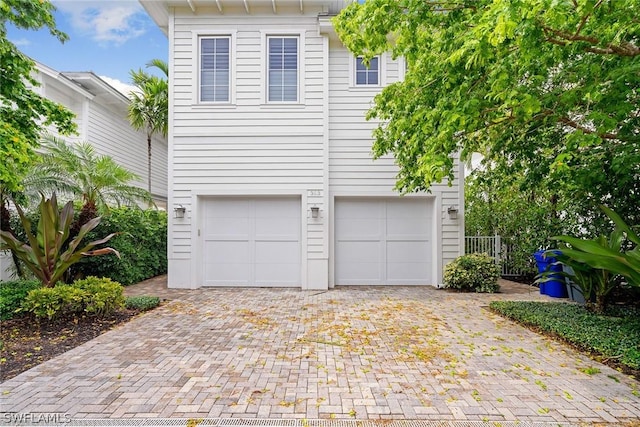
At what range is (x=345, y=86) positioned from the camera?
319 inches

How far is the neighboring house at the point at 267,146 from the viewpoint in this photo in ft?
25.7

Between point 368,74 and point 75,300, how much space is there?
284 inches

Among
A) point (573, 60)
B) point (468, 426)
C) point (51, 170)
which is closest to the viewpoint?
point (468, 426)

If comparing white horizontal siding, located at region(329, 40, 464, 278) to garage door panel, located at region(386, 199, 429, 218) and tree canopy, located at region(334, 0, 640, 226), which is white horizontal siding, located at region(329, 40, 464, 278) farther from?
tree canopy, located at region(334, 0, 640, 226)

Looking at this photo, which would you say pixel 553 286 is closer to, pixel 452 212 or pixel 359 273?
pixel 452 212

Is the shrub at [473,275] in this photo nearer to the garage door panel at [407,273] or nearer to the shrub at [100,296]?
the garage door panel at [407,273]

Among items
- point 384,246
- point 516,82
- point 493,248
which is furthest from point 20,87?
point 493,248

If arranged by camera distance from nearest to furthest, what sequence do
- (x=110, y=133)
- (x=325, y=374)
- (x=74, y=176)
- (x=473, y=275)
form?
(x=325, y=374) → (x=74, y=176) → (x=473, y=275) → (x=110, y=133)

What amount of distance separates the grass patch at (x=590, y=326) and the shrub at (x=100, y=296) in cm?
611

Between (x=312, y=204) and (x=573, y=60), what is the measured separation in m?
5.18

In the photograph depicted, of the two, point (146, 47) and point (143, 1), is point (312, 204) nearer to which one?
point (143, 1)

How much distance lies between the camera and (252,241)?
8.07m

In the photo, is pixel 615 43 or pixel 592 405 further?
pixel 615 43

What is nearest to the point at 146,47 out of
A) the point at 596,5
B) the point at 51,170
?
the point at 51,170
